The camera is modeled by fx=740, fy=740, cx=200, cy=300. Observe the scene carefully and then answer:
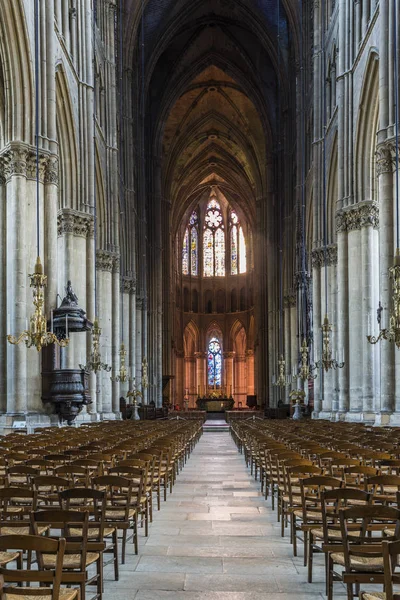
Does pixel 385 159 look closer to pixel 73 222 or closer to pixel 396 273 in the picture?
pixel 396 273

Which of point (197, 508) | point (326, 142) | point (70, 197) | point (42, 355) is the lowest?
point (197, 508)

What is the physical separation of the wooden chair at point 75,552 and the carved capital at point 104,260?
1228 inches

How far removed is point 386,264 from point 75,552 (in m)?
17.4

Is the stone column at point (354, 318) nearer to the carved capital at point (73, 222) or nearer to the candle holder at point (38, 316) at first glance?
the carved capital at point (73, 222)

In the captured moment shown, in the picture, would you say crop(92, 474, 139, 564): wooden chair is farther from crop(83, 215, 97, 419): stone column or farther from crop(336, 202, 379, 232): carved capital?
crop(83, 215, 97, 419): stone column

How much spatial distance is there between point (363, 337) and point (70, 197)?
13.1 metres

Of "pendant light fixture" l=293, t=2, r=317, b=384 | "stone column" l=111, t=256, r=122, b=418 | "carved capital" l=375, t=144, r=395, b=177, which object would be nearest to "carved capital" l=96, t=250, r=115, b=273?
"stone column" l=111, t=256, r=122, b=418

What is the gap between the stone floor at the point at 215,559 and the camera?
671 cm

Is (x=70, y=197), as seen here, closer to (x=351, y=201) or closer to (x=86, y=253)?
(x=86, y=253)

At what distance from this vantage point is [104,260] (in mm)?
38438

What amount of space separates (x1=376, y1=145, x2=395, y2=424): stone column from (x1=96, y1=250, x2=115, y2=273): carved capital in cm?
1887

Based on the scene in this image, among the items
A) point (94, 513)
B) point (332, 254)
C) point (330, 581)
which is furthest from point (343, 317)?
point (330, 581)

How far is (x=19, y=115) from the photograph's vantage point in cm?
2236

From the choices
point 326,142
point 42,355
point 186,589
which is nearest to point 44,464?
point 186,589
